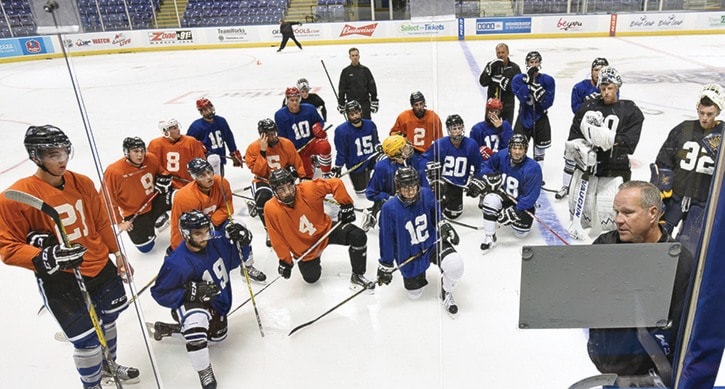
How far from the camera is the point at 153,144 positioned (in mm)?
3414

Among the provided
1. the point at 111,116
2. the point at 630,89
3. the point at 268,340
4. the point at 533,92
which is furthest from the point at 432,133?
the point at 111,116

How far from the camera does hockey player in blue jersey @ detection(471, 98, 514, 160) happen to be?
3.36 metres

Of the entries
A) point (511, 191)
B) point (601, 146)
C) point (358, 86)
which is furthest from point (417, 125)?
point (601, 146)

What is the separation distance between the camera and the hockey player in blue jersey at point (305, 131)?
149 inches

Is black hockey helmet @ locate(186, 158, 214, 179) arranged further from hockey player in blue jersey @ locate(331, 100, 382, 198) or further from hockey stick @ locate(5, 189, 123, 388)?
hockey player in blue jersey @ locate(331, 100, 382, 198)

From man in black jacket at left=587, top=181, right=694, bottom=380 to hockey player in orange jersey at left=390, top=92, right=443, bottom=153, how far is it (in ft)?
8.35

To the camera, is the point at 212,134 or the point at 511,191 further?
the point at 212,134

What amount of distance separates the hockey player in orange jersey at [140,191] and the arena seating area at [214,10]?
2.67 ft

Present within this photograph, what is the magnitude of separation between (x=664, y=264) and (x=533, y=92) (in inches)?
126

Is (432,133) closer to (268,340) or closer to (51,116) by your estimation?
(268,340)

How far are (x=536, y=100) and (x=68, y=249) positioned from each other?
10.6 feet

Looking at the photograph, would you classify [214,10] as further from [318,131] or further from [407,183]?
[407,183]

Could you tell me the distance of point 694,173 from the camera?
73 cm

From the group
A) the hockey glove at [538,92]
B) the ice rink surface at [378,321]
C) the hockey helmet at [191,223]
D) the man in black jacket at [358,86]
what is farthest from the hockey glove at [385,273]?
the man in black jacket at [358,86]
